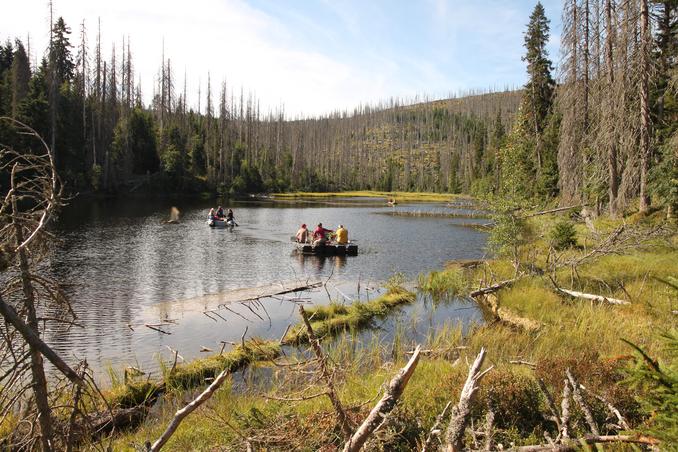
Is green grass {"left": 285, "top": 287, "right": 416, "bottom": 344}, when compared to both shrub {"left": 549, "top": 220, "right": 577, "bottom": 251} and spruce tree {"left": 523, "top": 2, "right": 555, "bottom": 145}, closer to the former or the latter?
shrub {"left": 549, "top": 220, "right": 577, "bottom": 251}

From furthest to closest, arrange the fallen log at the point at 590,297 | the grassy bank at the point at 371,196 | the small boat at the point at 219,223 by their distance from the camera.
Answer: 1. the grassy bank at the point at 371,196
2. the small boat at the point at 219,223
3. the fallen log at the point at 590,297

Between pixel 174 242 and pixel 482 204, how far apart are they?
2037 centimetres

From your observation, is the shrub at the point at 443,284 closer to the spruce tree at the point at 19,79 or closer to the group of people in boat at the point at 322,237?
the group of people in boat at the point at 322,237

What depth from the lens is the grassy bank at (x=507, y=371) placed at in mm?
5895

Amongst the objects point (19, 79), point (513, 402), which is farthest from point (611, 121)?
point (19, 79)

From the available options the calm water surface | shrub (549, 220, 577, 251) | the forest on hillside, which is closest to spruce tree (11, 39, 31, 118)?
the forest on hillside

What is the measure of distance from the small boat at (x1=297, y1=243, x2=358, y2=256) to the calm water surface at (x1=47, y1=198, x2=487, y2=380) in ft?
2.21

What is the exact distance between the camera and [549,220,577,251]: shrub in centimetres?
2048

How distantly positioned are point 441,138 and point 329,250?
494ft

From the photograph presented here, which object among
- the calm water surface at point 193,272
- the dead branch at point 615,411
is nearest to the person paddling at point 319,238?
the calm water surface at point 193,272

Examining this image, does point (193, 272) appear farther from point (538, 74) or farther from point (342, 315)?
point (538, 74)

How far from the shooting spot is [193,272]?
21938mm

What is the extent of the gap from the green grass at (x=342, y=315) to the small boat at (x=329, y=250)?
1012 cm

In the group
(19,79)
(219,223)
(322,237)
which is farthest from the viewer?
(19,79)
